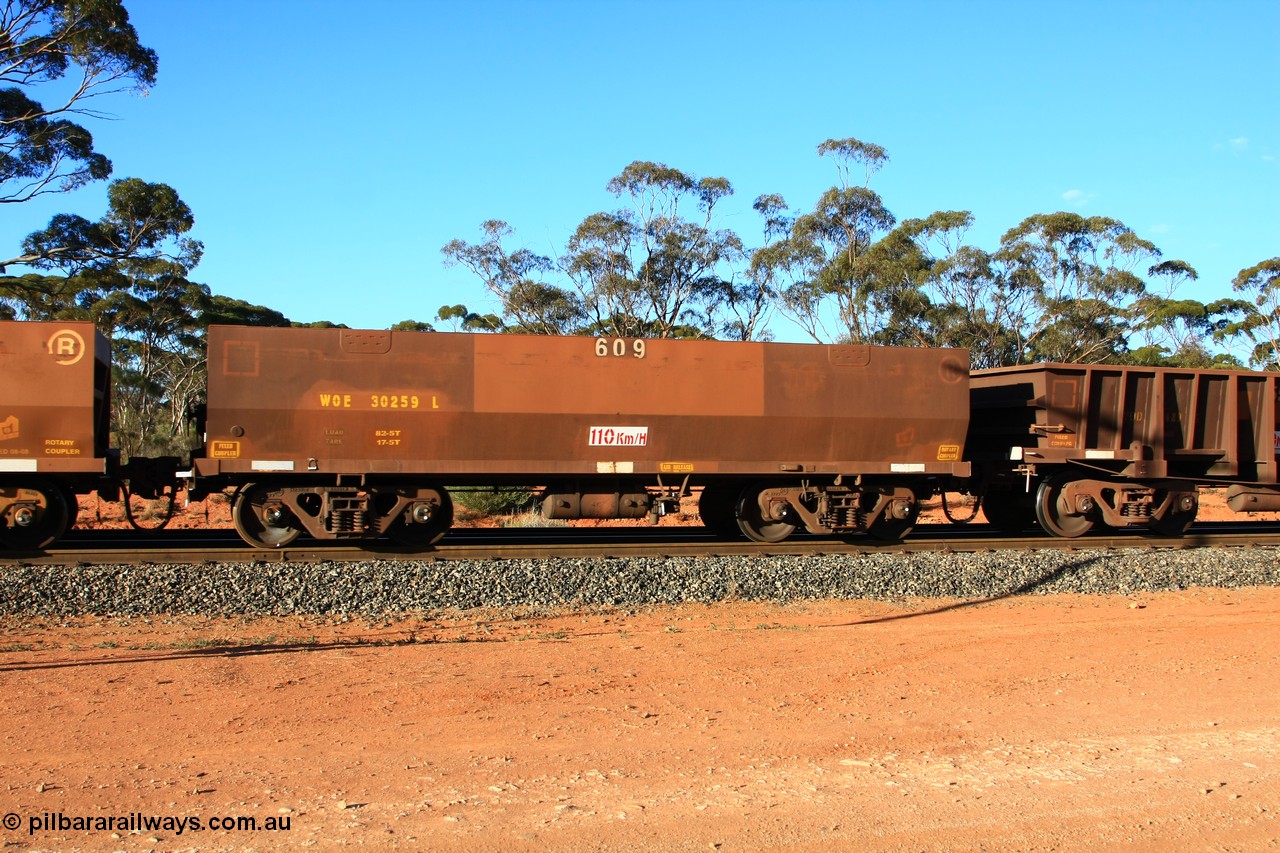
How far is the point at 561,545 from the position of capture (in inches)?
488

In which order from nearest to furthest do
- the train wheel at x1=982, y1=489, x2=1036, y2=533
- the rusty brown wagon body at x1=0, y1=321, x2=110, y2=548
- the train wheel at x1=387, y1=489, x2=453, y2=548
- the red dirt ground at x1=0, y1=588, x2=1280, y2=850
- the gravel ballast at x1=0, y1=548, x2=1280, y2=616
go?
the red dirt ground at x1=0, y1=588, x2=1280, y2=850 → the gravel ballast at x1=0, y1=548, x2=1280, y2=616 → the rusty brown wagon body at x1=0, y1=321, x2=110, y2=548 → the train wheel at x1=387, y1=489, x2=453, y2=548 → the train wheel at x1=982, y1=489, x2=1036, y2=533

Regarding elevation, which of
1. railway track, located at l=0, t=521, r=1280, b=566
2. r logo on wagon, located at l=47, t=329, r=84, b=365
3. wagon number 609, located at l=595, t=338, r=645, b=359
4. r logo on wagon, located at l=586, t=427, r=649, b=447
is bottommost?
railway track, located at l=0, t=521, r=1280, b=566

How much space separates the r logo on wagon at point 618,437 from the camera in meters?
12.5

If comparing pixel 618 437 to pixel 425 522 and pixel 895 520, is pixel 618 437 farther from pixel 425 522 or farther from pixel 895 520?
pixel 895 520

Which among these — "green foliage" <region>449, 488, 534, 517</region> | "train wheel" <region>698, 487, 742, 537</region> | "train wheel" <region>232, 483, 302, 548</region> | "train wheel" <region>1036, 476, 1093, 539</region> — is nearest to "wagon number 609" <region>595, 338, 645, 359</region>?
"train wheel" <region>698, 487, 742, 537</region>

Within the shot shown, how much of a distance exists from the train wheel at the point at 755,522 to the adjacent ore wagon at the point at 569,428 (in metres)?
0.02

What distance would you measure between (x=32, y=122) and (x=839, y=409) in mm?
25431

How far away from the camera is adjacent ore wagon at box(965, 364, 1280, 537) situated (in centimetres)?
1407

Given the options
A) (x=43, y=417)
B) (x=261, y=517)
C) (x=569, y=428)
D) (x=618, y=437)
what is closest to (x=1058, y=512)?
(x=618, y=437)

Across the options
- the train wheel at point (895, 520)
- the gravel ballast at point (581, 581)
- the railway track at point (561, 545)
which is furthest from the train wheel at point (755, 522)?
the gravel ballast at point (581, 581)

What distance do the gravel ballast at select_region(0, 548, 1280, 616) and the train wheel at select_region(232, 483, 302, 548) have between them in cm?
134

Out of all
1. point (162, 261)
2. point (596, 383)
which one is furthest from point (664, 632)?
point (162, 261)

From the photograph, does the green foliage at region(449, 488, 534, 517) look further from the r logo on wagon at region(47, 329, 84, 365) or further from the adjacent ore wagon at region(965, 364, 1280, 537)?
the r logo on wagon at region(47, 329, 84, 365)

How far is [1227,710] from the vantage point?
6293 mm
